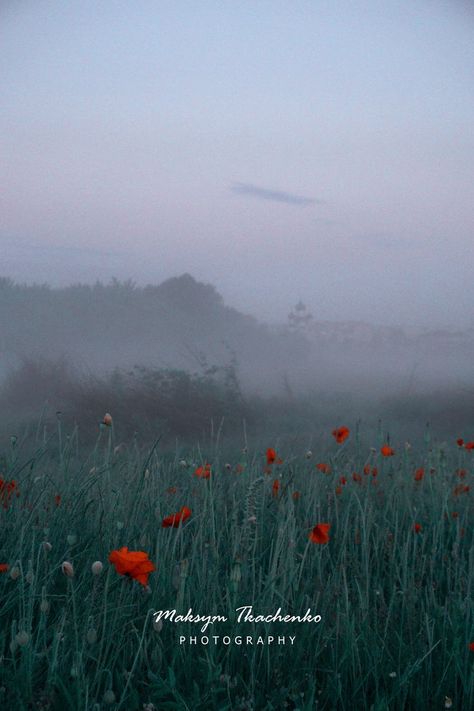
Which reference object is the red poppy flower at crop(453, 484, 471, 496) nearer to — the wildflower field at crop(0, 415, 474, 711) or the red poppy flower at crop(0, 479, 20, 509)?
the wildflower field at crop(0, 415, 474, 711)

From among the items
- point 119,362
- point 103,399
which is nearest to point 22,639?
point 103,399

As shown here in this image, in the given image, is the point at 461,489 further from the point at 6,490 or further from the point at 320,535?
the point at 6,490

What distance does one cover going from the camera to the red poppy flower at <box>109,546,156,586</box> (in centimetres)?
165

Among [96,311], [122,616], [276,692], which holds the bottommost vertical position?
[276,692]

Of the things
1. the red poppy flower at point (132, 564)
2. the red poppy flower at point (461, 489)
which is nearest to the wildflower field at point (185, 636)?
the red poppy flower at point (132, 564)

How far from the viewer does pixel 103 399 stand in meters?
8.77

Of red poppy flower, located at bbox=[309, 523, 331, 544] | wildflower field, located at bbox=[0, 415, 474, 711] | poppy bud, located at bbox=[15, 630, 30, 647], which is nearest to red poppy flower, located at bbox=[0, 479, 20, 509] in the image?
wildflower field, located at bbox=[0, 415, 474, 711]

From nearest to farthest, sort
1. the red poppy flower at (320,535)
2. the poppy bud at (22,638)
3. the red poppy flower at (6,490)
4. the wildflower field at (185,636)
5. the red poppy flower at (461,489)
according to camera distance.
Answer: the poppy bud at (22,638) → the wildflower field at (185,636) → the red poppy flower at (320,535) → the red poppy flower at (6,490) → the red poppy flower at (461,489)

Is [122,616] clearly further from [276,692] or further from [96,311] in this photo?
[96,311]

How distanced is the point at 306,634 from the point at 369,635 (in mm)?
190

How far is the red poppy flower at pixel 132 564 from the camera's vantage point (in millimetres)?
1653

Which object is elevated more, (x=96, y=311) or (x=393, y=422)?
(x=96, y=311)

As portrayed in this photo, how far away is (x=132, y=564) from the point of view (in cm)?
167

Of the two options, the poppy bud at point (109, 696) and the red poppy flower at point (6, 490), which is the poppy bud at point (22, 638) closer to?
the poppy bud at point (109, 696)
